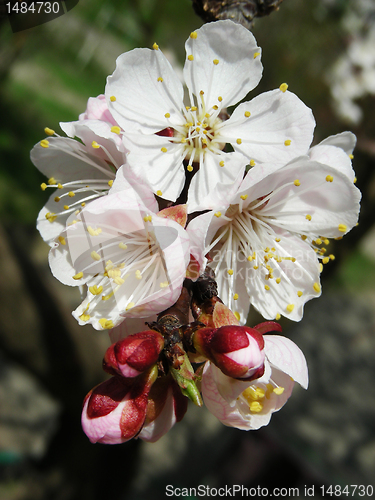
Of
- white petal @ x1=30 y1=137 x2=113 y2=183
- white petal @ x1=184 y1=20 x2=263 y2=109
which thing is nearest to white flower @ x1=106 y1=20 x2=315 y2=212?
white petal @ x1=184 y1=20 x2=263 y2=109

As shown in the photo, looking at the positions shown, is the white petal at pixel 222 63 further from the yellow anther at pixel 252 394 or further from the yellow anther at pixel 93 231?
the yellow anther at pixel 252 394

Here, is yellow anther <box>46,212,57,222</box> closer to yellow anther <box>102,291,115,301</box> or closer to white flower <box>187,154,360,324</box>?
yellow anther <box>102,291,115,301</box>

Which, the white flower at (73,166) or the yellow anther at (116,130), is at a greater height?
the yellow anther at (116,130)

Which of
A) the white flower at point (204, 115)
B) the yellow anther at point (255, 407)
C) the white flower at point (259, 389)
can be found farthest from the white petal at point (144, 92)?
the yellow anther at point (255, 407)

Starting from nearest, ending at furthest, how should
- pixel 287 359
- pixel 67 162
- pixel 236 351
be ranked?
pixel 236 351, pixel 287 359, pixel 67 162

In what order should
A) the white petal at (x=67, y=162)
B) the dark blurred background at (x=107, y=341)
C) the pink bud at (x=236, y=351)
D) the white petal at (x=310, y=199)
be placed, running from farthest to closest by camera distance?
the dark blurred background at (x=107, y=341) → the white petal at (x=67, y=162) → the white petal at (x=310, y=199) → the pink bud at (x=236, y=351)

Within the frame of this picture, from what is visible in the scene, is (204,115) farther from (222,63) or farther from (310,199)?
(310,199)

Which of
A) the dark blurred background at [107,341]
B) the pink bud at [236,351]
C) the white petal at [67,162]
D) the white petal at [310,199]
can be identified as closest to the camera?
the pink bud at [236,351]

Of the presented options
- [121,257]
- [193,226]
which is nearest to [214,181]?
[193,226]
